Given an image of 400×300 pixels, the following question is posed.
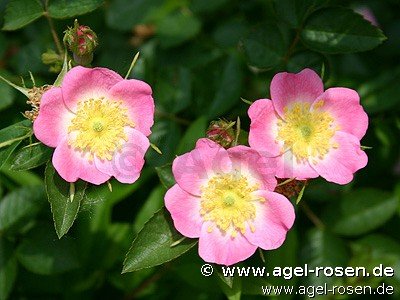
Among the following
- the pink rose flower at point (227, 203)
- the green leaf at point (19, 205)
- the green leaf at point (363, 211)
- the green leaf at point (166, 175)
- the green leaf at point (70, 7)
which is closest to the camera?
the pink rose flower at point (227, 203)

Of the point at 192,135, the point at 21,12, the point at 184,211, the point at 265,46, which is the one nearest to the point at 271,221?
the point at 184,211

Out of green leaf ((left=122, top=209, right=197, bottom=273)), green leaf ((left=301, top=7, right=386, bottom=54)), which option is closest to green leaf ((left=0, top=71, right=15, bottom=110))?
green leaf ((left=122, top=209, right=197, bottom=273))

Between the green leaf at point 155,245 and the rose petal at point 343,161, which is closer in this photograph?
the green leaf at point 155,245

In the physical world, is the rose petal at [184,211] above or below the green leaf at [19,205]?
above

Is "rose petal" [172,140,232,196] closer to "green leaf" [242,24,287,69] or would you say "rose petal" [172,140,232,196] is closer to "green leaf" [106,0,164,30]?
"green leaf" [242,24,287,69]

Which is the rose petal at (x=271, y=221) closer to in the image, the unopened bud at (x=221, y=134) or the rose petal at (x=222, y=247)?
the rose petal at (x=222, y=247)

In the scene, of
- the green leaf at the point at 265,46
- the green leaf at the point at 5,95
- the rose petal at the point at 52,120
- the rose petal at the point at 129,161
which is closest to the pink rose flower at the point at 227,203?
the rose petal at the point at 129,161

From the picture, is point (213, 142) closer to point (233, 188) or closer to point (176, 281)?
point (233, 188)
